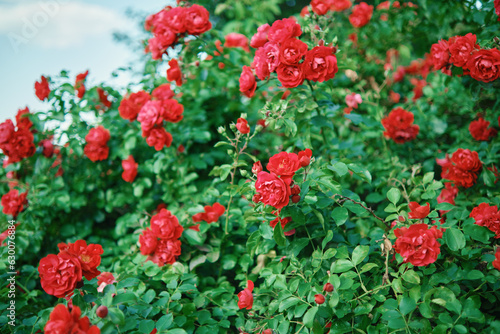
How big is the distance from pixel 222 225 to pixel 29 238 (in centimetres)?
116

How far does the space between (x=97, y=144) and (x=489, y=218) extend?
1955 mm

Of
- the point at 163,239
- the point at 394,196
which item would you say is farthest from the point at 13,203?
the point at 394,196

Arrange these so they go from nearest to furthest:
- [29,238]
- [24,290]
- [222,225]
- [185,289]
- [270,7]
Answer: [185,289], [222,225], [24,290], [29,238], [270,7]

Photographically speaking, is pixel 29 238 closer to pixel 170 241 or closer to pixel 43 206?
pixel 43 206

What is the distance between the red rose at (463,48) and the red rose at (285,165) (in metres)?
0.92

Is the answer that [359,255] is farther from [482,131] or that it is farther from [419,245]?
Result: [482,131]

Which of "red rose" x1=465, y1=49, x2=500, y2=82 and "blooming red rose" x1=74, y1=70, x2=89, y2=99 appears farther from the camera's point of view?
"blooming red rose" x1=74, y1=70, x2=89, y2=99

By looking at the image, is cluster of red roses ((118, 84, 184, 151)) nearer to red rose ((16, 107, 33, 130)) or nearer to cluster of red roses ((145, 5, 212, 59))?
cluster of red roses ((145, 5, 212, 59))

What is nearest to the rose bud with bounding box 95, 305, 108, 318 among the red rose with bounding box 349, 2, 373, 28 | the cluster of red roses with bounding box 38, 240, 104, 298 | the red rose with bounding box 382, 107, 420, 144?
the cluster of red roses with bounding box 38, 240, 104, 298

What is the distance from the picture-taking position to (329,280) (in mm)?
1128

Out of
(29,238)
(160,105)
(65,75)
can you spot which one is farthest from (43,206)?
(160,105)

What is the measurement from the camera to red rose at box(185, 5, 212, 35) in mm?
1823

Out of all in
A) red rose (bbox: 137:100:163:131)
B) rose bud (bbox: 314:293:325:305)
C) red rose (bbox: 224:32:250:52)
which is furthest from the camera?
red rose (bbox: 224:32:250:52)

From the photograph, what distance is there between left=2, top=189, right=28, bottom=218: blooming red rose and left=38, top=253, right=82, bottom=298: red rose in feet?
3.72
